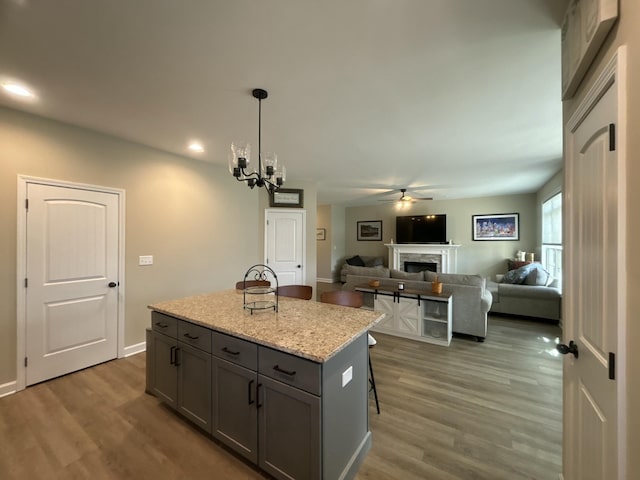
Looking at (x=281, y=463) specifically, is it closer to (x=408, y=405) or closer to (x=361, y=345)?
(x=361, y=345)

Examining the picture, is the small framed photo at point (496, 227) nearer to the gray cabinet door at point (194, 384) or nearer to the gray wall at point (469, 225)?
the gray wall at point (469, 225)

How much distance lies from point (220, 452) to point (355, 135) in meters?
3.10

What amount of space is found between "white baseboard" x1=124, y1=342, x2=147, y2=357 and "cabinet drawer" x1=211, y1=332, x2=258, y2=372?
223 cm

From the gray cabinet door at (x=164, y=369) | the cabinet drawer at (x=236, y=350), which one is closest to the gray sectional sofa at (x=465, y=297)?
the cabinet drawer at (x=236, y=350)

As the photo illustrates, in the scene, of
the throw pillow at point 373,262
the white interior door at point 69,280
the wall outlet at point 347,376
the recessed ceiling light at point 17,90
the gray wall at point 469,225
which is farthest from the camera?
the throw pillow at point 373,262

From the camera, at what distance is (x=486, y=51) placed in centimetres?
170

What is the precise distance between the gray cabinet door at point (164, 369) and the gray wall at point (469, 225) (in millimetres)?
7082

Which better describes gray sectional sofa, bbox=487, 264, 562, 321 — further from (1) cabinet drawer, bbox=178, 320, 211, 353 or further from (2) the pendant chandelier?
(1) cabinet drawer, bbox=178, 320, 211, 353

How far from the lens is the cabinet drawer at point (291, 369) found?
4.35ft

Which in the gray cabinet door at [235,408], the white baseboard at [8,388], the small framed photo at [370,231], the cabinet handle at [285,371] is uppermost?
the small framed photo at [370,231]

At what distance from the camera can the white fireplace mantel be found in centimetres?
722

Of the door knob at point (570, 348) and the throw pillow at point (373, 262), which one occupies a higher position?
the door knob at point (570, 348)

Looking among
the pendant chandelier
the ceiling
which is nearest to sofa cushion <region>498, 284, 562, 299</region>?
the ceiling

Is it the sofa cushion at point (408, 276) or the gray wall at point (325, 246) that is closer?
the sofa cushion at point (408, 276)
